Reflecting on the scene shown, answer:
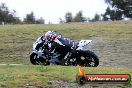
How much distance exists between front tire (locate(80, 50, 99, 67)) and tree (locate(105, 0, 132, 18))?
45190 mm

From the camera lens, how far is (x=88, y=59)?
62.3ft

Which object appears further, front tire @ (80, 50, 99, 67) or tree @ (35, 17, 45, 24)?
tree @ (35, 17, 45, 24)

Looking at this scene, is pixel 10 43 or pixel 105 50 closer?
pixel 105 50

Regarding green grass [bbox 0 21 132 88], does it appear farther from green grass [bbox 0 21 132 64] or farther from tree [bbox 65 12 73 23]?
tree [bbox 65 12 73 23]

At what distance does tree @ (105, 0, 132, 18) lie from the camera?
64.2 metres

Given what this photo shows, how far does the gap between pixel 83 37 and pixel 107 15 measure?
39.4m

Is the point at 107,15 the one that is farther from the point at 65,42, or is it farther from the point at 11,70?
the point at 11,70

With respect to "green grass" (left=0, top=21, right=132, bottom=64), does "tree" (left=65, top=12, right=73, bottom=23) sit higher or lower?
lower

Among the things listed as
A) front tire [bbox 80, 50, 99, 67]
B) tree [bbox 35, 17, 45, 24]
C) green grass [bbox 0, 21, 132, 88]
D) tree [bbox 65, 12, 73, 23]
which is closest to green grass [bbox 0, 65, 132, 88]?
green grass [bbox 0, 21, 132, 88]

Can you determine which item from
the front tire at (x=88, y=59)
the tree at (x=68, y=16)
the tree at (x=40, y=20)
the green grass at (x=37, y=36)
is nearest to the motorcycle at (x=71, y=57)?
the front tire at (x=88, y=59)

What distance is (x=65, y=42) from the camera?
64.0ft

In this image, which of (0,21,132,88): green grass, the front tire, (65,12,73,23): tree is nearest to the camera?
(0,21,132,88): green grass

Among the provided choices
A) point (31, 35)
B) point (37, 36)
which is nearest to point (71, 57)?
point (37, 36)

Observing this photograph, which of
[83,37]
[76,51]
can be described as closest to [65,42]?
[76,51]
